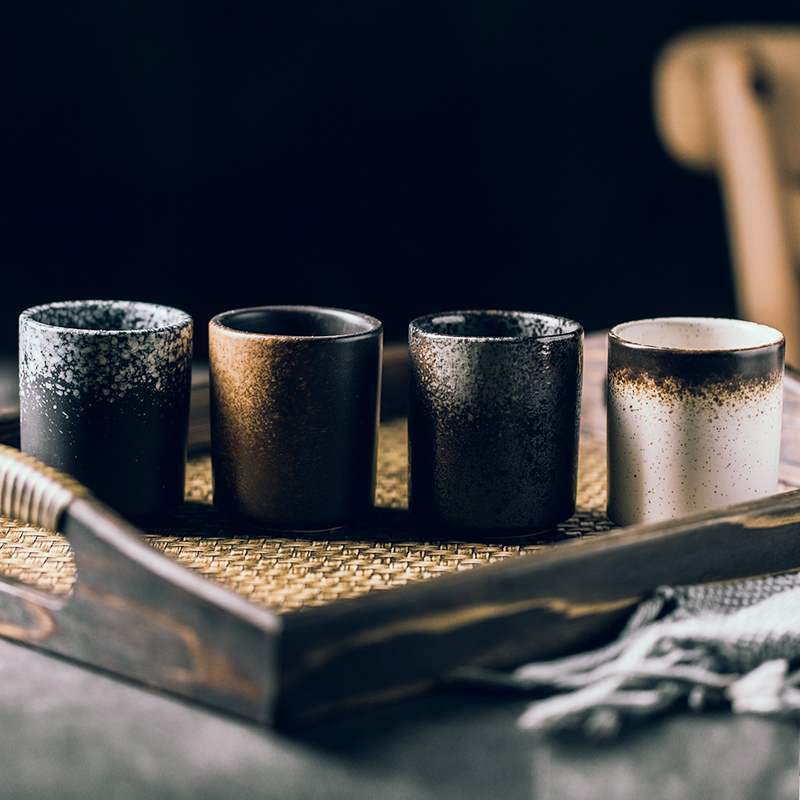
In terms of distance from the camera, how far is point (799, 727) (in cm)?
58

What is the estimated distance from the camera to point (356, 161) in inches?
80.3

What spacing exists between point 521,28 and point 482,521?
147 centimetres

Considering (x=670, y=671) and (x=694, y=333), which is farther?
(x=694, y=333)

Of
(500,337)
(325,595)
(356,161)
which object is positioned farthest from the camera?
(356,161)

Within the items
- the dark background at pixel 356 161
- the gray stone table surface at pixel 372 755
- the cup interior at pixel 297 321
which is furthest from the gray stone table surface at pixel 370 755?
the dark background at pixel 356 161

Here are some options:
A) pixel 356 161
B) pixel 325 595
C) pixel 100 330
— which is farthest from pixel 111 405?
pixel 356 161

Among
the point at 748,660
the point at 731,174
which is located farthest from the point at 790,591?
the point at 731,174

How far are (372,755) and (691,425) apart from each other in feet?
0.90

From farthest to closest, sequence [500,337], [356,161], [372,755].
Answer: [356,161], [500,337], [372,755]

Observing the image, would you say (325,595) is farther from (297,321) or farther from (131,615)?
(297,321)

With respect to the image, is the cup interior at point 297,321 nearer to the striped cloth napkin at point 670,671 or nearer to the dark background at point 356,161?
the striped cloth napkin at point 670,671

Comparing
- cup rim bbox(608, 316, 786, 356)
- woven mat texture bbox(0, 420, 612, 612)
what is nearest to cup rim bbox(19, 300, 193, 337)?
woven mat texture bbox(0, 420, 612, 612)

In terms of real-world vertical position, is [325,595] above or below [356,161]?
below

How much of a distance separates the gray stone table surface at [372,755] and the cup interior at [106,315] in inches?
10.1
